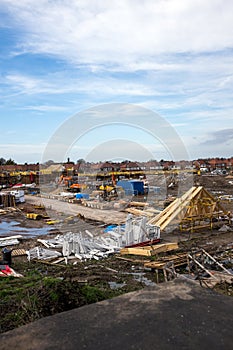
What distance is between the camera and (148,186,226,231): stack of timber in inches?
594

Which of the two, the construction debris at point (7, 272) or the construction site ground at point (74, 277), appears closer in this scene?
the construction site ground at point (74, 277)

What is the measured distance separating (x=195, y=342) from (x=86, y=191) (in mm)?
31539

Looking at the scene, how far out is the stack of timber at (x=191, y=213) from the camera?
1509 centimetres

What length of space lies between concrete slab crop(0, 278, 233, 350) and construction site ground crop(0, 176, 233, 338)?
0.35 meters

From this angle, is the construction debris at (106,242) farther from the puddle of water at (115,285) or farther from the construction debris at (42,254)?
the puddle of water at (115,285)

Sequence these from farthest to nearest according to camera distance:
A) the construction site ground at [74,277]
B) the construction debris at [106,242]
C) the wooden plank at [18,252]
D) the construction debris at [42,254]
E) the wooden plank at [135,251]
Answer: the wooden plank at [18,252] → the construction debris at [106,242] → the construction debris at [42,254] → the wooden plank at [135,251] → the construction site ground at [74,277]

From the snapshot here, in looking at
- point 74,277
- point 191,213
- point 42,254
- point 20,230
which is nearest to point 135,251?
point 74,277

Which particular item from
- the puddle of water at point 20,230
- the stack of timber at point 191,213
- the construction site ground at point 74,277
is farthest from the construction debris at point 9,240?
the stack of timber at point 191,213

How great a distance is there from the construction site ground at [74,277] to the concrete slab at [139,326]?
35 cm

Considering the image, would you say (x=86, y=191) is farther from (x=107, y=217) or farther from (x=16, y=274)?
(x=16, y=274)

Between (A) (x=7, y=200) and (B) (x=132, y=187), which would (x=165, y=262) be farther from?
(B) (x=132, y=187)

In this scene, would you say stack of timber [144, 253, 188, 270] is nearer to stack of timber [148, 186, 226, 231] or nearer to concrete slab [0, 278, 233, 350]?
stack of timber [148, 186, 226, 231]

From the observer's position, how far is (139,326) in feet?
8.90

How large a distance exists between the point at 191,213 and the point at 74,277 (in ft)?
25.6
